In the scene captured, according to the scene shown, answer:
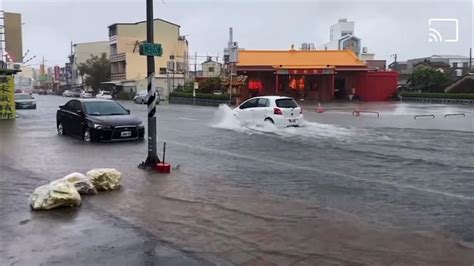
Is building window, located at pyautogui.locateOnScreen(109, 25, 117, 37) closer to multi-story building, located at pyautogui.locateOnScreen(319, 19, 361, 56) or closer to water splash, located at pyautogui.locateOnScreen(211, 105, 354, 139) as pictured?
multi-story building, located at pyautogui.locateOnScreen(319, 19, 361, 56)

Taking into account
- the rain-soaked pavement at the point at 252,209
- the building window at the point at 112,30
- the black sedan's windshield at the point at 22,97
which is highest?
the building window at the point at 112,30

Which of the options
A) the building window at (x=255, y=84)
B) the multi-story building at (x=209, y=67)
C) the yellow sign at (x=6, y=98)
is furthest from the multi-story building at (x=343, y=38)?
the yellow sign at (x=6, y=98)

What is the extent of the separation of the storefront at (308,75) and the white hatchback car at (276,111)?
95.3ft

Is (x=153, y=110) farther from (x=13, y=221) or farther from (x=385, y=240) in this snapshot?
(x=385, y=240)

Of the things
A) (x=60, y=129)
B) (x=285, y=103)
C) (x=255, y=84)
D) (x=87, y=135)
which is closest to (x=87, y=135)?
(x=87, y=135)

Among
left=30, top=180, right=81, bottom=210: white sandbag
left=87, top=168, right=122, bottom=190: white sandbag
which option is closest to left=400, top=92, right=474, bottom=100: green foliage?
left=87, top=168, right=122, bottom=190: white sandbag

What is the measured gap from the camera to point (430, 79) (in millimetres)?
55062

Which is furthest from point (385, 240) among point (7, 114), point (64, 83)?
point (64, 83)

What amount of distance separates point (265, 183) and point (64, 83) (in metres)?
115

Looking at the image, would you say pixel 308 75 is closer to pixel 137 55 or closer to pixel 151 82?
pixel 137 55

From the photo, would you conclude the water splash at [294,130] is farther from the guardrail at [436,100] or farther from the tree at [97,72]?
the tree at [97,72]

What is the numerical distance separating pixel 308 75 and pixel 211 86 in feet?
33.1

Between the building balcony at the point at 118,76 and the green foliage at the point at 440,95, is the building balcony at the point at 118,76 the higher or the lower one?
the higher one

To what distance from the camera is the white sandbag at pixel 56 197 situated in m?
7.57
